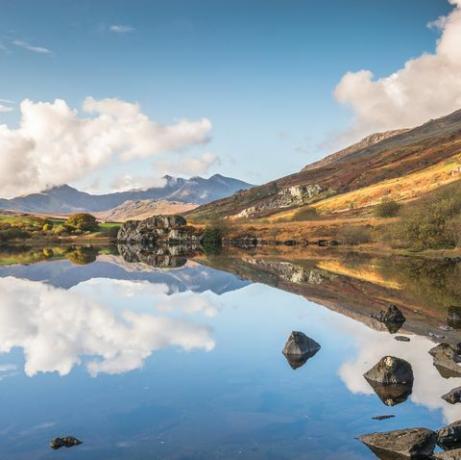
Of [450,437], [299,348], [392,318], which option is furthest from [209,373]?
[392,318]

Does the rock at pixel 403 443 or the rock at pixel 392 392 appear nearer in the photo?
the rock at pixel 403 443

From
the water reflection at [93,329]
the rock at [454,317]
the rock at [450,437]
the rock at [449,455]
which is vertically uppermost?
the water reflection at [93,329]

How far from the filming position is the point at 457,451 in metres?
16.2

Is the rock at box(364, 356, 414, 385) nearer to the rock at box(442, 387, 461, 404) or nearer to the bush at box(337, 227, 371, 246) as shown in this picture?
the rock at box(442, 387, 461, 404)

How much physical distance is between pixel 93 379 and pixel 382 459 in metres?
15.3

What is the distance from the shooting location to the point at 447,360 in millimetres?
28672

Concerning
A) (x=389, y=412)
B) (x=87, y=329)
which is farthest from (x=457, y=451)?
(x=87, y=329)

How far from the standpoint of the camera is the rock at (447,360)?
89.2 ft

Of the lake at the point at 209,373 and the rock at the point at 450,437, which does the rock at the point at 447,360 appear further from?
the rock at the point at 450,437

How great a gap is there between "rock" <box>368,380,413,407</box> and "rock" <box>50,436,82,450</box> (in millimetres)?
12793

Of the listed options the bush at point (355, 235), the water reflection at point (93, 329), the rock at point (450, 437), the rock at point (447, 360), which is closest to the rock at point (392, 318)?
the rock at point (447, 360)

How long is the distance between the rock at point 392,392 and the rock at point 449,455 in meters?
6.12

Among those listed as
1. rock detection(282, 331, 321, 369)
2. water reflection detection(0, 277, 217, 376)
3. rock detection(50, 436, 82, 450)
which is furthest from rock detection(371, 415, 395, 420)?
water reflection detection(0, 277, 217, 376)

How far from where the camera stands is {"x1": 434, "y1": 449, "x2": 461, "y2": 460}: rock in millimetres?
16094
